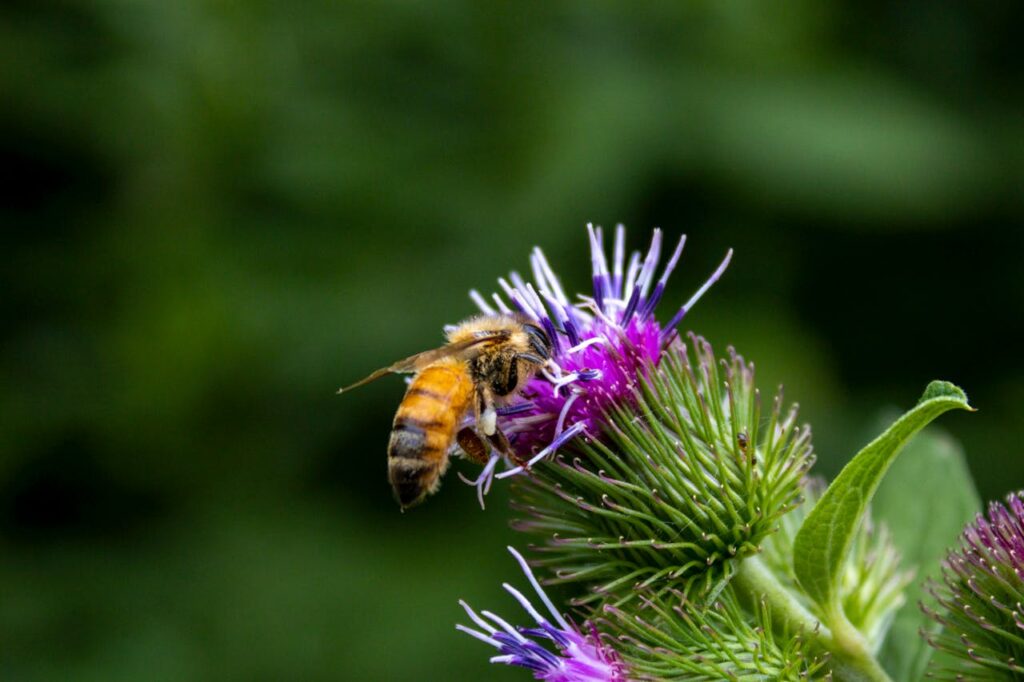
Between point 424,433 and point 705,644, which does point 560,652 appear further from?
point 424,433

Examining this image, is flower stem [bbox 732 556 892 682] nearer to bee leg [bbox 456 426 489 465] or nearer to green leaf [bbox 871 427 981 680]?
green leaf [bbox 871 427 981 680]

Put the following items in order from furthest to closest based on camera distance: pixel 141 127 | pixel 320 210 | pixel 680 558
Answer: pixel 320 210, pixel 141 127, pixel 680 558

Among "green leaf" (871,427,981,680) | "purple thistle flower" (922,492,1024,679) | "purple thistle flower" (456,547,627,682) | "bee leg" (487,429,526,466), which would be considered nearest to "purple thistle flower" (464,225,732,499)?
"bee leg" (487,429,526,466)

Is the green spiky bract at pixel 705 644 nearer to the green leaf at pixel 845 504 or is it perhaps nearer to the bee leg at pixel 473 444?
the green leaf at pixel 845 504

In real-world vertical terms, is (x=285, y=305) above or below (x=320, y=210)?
below

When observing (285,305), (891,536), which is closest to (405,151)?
(285,305)

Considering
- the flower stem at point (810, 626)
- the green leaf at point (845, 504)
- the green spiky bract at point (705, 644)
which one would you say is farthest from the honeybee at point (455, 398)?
the green leaf at point (845, 504)

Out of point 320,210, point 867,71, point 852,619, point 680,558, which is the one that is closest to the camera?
point 680,558

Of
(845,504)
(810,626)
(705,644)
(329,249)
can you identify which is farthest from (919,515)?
(329,249)

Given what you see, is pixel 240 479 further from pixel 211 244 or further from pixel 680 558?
pixel 680 558
